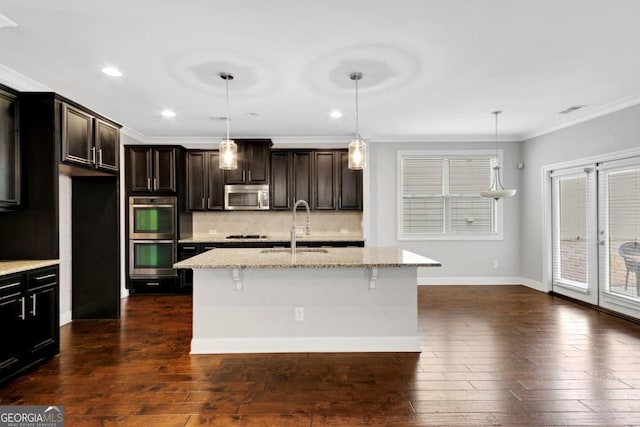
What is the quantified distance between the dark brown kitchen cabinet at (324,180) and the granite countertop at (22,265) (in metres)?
3.66

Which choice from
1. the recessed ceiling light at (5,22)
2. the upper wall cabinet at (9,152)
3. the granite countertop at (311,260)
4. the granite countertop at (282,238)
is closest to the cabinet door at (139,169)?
the granite countertop at (282,238)

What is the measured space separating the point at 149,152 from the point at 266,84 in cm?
289

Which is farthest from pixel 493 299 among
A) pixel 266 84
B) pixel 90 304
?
pixel 90 304

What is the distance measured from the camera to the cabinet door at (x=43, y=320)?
2.95 metres

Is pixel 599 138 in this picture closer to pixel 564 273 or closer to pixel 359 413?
pixel 564 273

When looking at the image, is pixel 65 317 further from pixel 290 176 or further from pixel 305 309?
pixel 290 176

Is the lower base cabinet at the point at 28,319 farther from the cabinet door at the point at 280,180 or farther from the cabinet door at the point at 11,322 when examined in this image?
the cabinet door at the point at 280,180

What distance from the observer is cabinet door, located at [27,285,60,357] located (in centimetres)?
295

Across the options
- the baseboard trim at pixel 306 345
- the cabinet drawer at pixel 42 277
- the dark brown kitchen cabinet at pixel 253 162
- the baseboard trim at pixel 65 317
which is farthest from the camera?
the dark brown kitchen cabinet at pixel 253 162

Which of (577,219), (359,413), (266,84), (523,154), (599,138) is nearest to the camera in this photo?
(359,413)

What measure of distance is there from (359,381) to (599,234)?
406 centimetres

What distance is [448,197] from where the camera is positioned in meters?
6.32

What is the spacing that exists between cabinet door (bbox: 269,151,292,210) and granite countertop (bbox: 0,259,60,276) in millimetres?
3270

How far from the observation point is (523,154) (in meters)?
6.24
